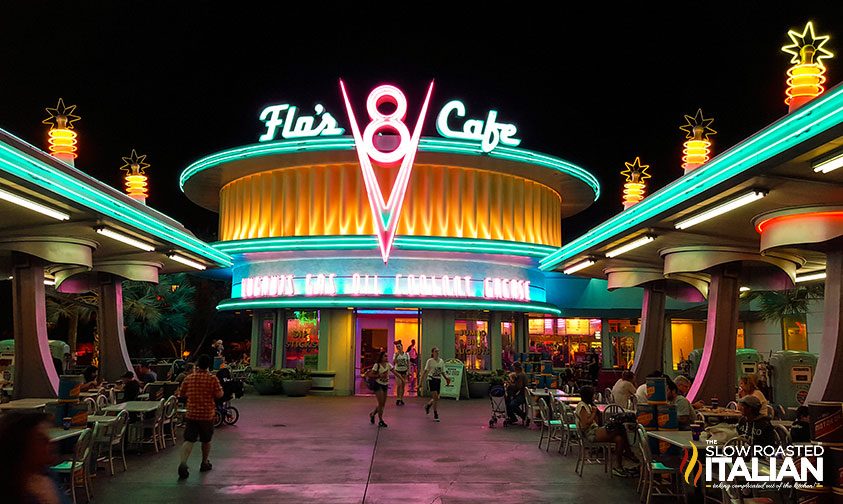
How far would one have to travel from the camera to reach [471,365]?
25891 mm

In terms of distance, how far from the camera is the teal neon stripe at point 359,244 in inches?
958

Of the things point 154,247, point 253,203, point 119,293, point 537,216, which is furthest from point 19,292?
point 537,216

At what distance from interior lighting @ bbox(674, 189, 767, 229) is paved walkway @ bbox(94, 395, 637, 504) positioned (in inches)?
184

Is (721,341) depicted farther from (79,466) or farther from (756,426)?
(79,466)

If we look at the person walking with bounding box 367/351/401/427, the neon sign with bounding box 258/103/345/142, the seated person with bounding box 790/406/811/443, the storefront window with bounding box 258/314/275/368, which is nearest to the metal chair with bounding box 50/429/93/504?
the person walking with bounding box 367/351/401/427

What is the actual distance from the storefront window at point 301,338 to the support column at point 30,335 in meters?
11.0

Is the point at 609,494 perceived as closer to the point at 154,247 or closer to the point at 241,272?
the point at 154,247

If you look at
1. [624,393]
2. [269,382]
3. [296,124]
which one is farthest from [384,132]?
[624,393]

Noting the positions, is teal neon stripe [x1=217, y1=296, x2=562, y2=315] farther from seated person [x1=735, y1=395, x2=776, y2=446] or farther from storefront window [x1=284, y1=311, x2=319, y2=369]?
seated person [x1=735, y1=395, x2=776, y2=446]

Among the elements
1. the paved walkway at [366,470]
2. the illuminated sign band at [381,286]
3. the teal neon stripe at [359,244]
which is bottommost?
the paved walkway at [366,470]

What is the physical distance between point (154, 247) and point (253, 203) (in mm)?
9293

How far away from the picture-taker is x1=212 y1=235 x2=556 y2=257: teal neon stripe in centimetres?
2434

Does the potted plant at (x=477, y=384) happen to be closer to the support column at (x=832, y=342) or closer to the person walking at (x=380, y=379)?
the person walking at (x=380, y=379)

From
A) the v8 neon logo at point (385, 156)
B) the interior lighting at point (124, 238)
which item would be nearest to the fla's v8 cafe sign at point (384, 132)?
the v8 neon logo at point (385, 156)
